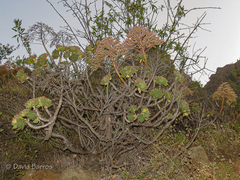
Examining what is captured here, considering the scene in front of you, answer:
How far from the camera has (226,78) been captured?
12.0 m

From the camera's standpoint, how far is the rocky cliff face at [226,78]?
10.2 meters

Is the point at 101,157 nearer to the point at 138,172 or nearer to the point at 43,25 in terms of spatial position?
the point at 138,172

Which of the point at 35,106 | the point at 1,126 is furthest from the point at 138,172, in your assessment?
the point at 1,126

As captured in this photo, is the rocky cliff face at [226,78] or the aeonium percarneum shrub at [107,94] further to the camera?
the rocky cliff face at [226,78]

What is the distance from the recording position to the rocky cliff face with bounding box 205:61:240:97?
10.2m

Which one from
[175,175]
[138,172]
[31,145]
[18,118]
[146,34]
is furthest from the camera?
[31,145]

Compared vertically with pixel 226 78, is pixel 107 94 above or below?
below

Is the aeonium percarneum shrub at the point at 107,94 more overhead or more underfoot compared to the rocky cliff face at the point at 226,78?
more underfoot

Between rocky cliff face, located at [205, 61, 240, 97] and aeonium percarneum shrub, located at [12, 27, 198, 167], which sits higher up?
rocky cliff face, located at [205, 61, 240, 97]

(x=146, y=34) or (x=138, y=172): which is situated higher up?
(x=146, y=34)

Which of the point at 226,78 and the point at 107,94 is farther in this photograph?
the point at 226,78

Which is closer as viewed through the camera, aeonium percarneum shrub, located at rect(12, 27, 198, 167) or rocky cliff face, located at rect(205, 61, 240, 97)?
aeonium percarneum shrub, located at rect(12, 27, 198, 167)

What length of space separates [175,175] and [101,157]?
5.72ft

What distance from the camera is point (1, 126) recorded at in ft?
17.3
